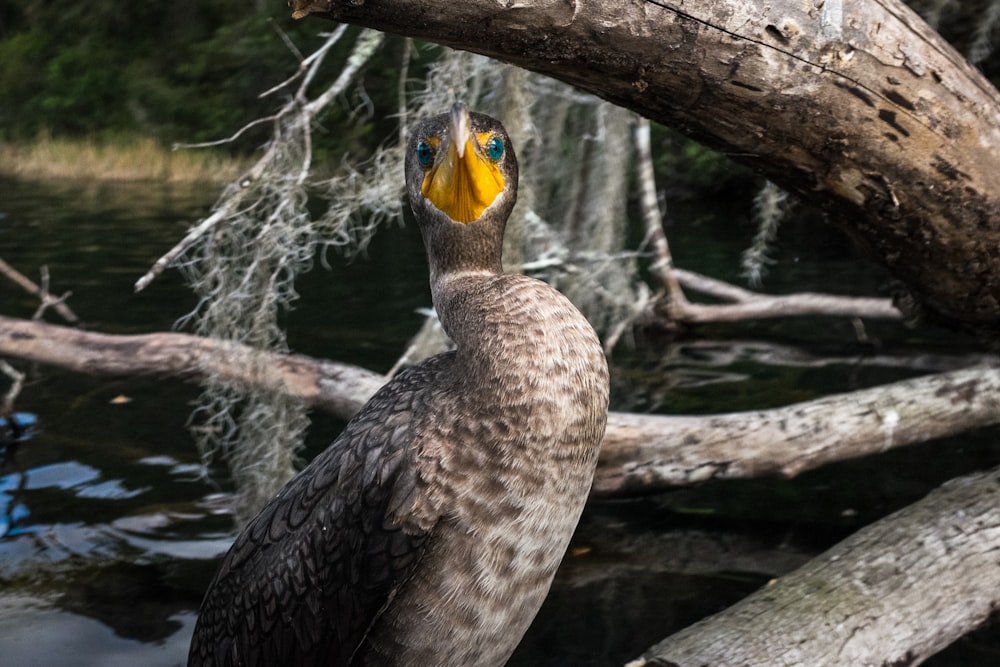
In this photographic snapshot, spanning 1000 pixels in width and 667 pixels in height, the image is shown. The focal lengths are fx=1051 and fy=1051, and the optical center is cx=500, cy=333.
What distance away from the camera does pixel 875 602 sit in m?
2.90

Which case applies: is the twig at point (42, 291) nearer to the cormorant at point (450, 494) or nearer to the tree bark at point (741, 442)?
the tree bark at point (741, 442)

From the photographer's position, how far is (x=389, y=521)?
87.5 inches

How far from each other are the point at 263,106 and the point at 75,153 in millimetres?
3734

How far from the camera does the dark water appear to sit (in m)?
3.58

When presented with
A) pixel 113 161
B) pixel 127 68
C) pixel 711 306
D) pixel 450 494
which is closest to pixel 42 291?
pixel 450 494

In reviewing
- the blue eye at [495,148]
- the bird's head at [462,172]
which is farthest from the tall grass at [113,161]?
the blue eye at [495,148]

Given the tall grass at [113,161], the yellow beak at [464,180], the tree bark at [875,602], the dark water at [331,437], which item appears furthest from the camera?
the tall grass at [113,161]

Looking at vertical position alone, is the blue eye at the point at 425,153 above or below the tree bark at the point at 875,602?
above

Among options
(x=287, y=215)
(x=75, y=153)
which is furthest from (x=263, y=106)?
(x=287, y=215)

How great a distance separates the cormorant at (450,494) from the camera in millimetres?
2223

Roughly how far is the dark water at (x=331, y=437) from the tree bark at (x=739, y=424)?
1.01 ft

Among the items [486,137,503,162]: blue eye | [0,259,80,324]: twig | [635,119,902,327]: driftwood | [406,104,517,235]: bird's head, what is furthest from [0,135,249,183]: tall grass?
[486,137,503,162]: blue eye

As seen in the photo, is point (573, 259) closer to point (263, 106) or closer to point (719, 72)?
point (719, 72)

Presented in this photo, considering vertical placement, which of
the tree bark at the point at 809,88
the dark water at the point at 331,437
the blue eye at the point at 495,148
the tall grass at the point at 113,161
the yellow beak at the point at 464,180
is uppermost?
the tree bark at the point at 809,88
